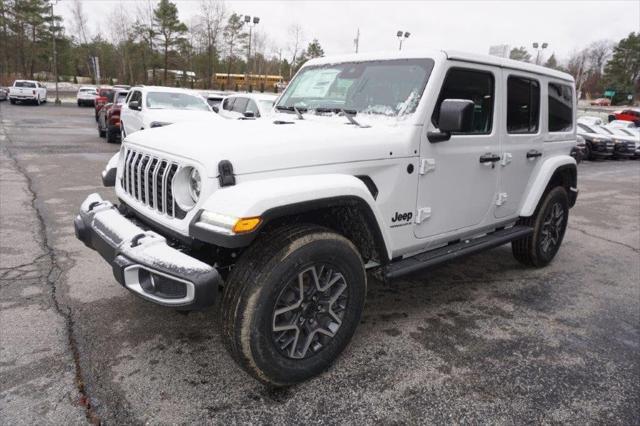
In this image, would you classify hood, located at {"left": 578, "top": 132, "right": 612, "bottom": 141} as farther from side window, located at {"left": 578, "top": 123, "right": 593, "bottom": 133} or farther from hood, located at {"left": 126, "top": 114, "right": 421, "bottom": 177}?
hood, located at {"left": 126, "top": 114, "right": 421, "bottom": 177}

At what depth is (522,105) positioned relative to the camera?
13.5 ft

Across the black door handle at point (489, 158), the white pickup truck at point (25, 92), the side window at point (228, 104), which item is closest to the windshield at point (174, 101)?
the side window at point (228, 104)

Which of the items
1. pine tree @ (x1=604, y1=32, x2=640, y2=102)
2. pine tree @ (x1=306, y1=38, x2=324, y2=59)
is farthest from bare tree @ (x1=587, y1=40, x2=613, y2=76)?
pine tree @ (x1=306, y1=38, x2=324, y2=59)

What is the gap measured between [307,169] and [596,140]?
20269mm

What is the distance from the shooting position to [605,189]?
37.6 feet

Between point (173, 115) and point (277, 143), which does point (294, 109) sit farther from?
point (173, 115)

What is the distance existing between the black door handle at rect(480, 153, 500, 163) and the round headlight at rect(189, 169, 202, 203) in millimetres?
2290

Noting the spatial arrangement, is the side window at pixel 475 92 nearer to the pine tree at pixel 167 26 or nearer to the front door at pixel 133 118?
the front door at pixel 133 118

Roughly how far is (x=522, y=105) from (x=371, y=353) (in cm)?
267

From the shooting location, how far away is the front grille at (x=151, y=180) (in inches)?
102

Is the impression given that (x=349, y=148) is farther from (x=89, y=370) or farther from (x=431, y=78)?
(x=89, y=370)

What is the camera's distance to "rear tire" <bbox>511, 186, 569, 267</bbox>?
4.62 meters

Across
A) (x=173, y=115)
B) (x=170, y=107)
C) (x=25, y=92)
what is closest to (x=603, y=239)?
(x=173, y=115)

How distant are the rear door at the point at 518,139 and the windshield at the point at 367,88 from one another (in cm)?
108
